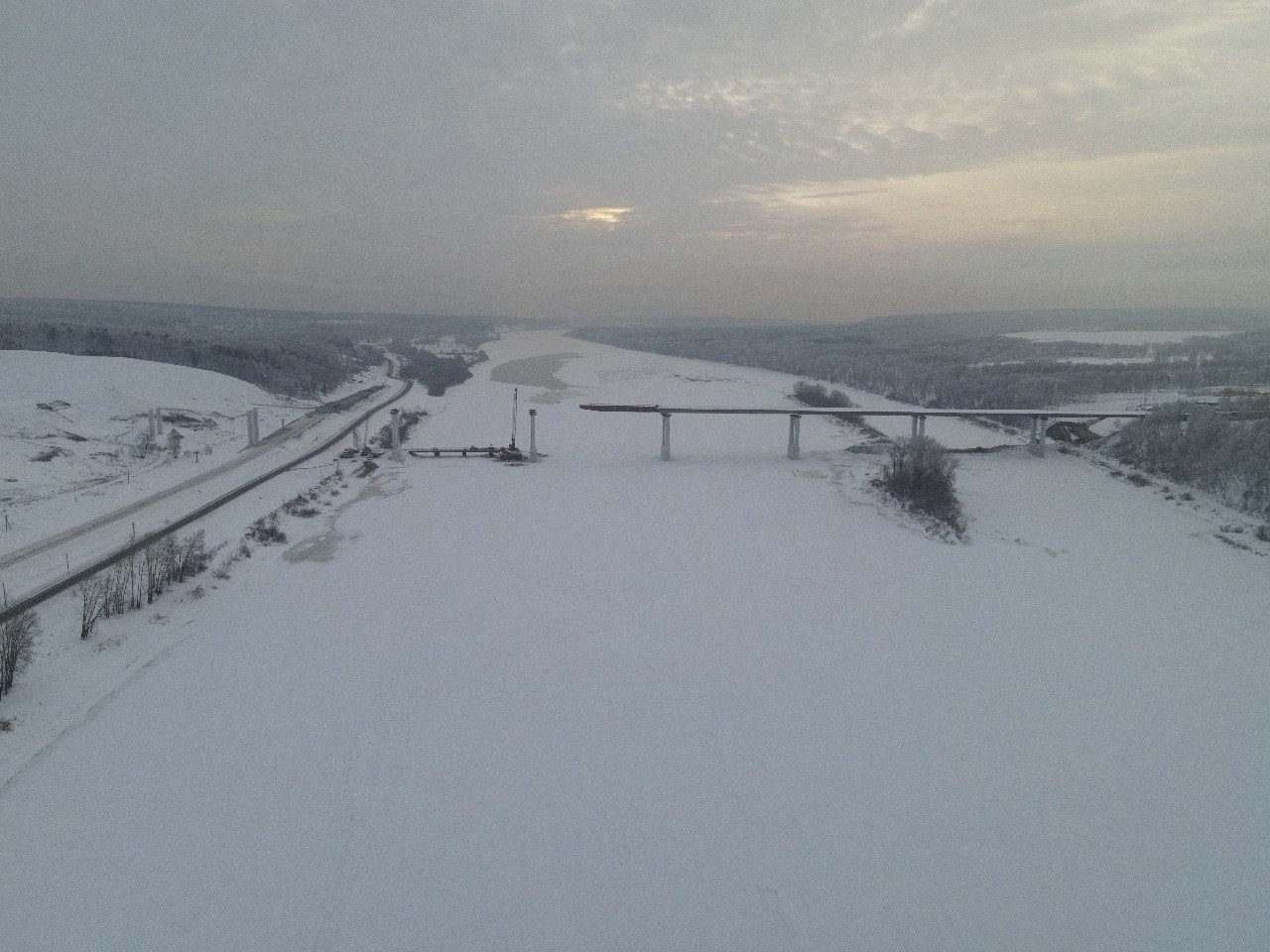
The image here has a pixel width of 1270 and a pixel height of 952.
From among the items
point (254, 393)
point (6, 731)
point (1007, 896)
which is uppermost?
point (254, 393)

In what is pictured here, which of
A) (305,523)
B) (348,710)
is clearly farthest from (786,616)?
(305,523)

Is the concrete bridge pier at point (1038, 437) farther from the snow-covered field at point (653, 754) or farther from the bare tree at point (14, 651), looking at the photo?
the bare tree at point (14, 651)

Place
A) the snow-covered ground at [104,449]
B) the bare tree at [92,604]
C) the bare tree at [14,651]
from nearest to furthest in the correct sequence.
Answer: the bare tree at [14,651] → the bare tree at [92,604] → the snow-covered ground at [104,449]

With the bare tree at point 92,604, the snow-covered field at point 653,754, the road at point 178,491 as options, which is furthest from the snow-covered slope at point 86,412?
the snow-covered field at point 653,754

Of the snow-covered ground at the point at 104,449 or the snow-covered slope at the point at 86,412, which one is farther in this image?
the snow-covered slope at the point at 86,412

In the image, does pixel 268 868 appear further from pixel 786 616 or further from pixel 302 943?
pixel 786 616

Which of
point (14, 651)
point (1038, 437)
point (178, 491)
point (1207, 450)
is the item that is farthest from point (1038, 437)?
point (14, 651)
